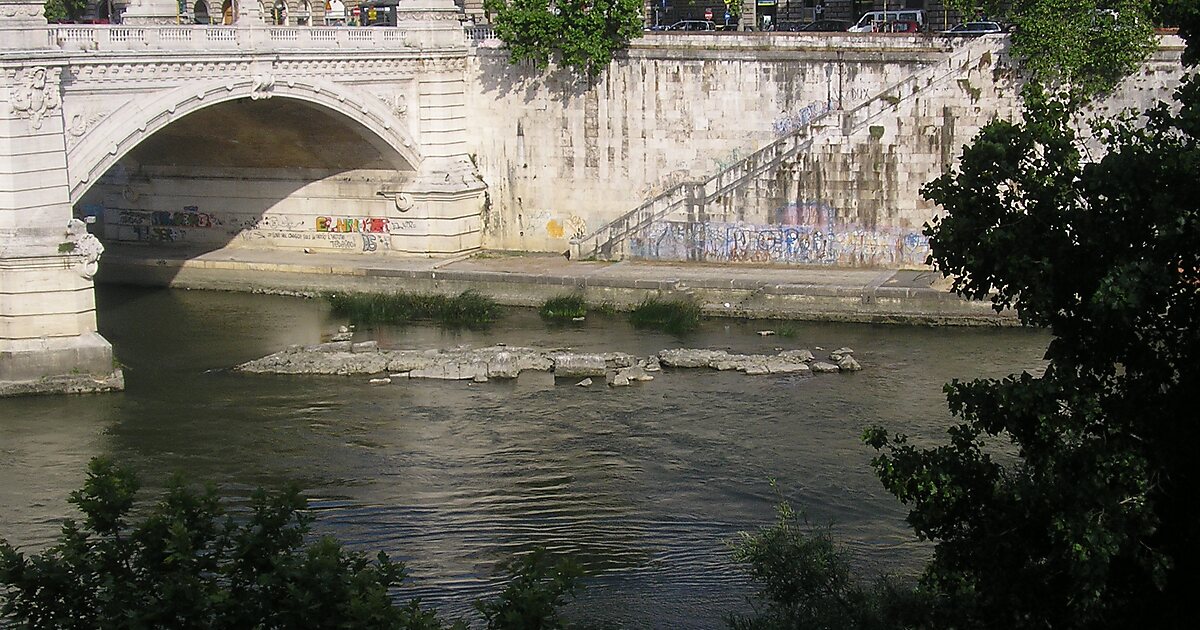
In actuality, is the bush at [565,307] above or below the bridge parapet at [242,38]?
below

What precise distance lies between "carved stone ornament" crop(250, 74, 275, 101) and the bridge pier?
4857 mm

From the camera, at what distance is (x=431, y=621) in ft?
34.5

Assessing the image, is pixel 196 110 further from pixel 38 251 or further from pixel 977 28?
pixel 977 28

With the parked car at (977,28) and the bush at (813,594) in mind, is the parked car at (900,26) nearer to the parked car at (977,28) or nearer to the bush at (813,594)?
the parked car at (977,28)

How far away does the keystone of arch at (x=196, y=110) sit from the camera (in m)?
27.2

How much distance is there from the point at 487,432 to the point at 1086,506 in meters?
14.4

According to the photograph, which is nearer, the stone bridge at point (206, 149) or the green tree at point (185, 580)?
the green tree at point (185, 580)

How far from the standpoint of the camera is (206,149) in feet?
121

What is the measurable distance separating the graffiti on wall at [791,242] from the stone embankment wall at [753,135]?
0.03 m

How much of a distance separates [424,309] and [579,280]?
306cm

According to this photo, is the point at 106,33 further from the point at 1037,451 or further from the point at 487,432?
the point at 1037,451

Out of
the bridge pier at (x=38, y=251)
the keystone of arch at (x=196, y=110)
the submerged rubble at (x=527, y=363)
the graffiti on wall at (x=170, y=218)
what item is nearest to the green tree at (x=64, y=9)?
the graffiti on wall at (x=170, y=218)

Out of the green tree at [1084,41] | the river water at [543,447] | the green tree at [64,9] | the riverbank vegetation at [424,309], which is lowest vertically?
the river water at [543,447]

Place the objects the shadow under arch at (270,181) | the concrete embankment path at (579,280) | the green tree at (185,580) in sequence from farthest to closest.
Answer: the shadow under arch at (270,181)
the concrete embankment path at (579,280)
the green tree at (185,580)
